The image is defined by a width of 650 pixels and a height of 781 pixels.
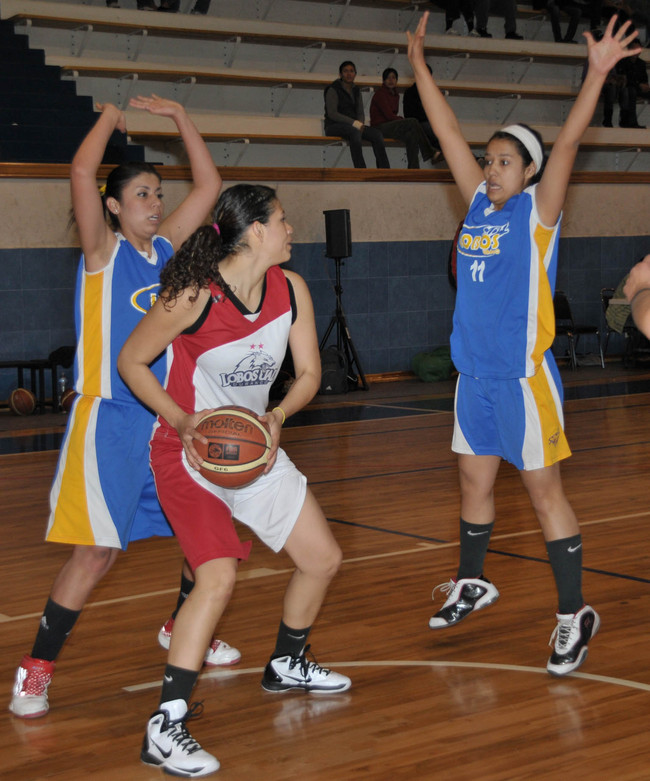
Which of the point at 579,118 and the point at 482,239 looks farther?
the point at 482,239

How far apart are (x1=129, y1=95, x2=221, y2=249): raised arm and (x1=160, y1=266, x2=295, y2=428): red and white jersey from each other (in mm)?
694

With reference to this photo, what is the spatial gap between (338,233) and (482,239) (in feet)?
23.6

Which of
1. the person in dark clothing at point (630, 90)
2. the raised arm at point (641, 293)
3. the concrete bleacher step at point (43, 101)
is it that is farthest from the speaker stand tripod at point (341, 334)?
the raised arm at point (641, 293)

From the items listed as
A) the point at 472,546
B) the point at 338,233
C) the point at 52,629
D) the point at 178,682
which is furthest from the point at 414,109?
the point at 178,682

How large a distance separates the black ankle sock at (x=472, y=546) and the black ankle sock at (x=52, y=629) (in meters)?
1.37

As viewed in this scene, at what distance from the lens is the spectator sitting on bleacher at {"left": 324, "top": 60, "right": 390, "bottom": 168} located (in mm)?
11828

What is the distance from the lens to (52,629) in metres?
3.01

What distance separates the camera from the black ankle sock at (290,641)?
3.06 m

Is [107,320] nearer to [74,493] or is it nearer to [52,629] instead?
[74,493]

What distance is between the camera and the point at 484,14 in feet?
46.5

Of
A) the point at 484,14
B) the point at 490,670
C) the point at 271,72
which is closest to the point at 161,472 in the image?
the point at 490,670

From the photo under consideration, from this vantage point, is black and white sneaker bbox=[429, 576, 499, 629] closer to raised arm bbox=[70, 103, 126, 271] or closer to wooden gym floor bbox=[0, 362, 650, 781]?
wooden gym floor bbox=[0, 362, 650, 781]

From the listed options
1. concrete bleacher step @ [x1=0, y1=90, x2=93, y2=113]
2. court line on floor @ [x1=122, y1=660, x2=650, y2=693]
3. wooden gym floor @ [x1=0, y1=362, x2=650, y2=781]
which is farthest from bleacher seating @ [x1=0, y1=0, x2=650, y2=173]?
court line on floor @ [x1=122, y1=660, x2=650, y2=693]

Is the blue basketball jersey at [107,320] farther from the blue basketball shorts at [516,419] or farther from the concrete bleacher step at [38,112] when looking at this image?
the concrete bleacher step at [38,112]
